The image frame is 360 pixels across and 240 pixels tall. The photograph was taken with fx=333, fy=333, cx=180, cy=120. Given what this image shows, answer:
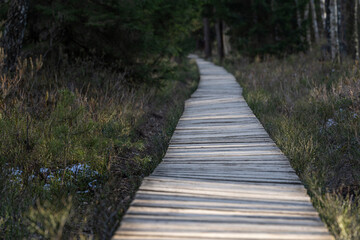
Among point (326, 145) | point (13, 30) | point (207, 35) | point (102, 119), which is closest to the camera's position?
point (326, 145)

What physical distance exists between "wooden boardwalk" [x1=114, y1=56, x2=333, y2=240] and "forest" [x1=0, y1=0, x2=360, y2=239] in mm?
191

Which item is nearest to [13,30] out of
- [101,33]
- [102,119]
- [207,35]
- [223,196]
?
[101,33]

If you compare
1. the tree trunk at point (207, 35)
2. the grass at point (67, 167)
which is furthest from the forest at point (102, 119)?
the tree trunk at point (207, 35)

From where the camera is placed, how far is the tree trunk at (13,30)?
19.5 feet

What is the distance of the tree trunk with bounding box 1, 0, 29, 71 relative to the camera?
19.5 ft

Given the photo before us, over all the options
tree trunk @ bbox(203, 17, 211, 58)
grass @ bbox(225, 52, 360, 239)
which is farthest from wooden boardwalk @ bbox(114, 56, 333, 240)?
tree trunk @ bbox(203, 17, 211, 58)

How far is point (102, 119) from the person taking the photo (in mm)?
5102

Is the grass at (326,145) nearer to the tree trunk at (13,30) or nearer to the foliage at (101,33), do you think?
the foliage at (101,33)

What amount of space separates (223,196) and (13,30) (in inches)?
204

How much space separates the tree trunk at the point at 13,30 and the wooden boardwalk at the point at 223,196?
11.8ft

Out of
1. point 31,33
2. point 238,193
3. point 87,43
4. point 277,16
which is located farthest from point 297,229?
point 277,16

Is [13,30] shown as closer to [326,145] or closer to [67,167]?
[67,167]

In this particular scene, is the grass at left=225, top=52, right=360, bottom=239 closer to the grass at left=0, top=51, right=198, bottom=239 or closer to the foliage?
the grass at left=0, top=51, right=198, bottom=239

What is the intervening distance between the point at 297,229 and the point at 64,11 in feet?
20.1
